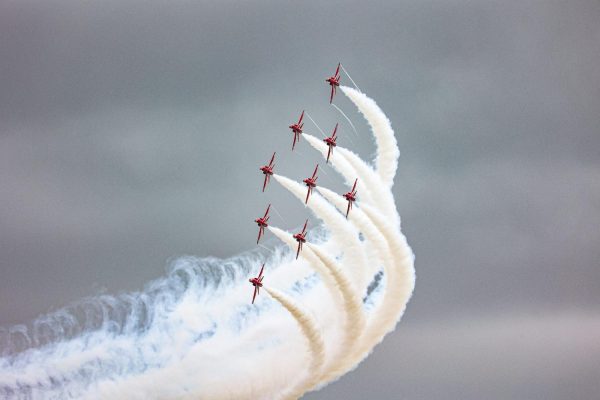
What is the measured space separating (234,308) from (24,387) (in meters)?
15.1

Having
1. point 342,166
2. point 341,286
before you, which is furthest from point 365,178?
point 341,286

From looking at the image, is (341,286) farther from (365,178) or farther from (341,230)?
(365,178)

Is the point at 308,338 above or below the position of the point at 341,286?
below

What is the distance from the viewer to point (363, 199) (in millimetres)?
104312

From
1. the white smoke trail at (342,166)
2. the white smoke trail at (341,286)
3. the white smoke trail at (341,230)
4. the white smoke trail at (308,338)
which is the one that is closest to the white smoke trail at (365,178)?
the white smoke trail at (342,166)

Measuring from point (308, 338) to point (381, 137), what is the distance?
51.1ft

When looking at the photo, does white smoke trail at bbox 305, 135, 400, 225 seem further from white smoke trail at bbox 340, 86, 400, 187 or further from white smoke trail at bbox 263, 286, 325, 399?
white smoke trail at bbox 263, 286, 325, 399

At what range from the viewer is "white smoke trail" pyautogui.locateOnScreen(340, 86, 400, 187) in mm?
104625

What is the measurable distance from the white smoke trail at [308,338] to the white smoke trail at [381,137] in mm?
12441

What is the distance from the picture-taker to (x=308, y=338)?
98.8 m

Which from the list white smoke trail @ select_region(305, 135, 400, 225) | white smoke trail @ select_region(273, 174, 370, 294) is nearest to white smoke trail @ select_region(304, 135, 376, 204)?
white smoke trail @ select_region(305, 135, 400, 225)

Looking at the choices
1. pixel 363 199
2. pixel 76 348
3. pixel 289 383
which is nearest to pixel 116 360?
pixel 76 348

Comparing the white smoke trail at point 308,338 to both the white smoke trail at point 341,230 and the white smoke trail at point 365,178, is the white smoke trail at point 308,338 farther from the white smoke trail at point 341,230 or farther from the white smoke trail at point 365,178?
the white smoke trail at point 365,178

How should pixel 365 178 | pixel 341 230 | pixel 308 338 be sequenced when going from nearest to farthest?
1. pixel 308 338
2. pixel 341 230
3. pixel 365 178
